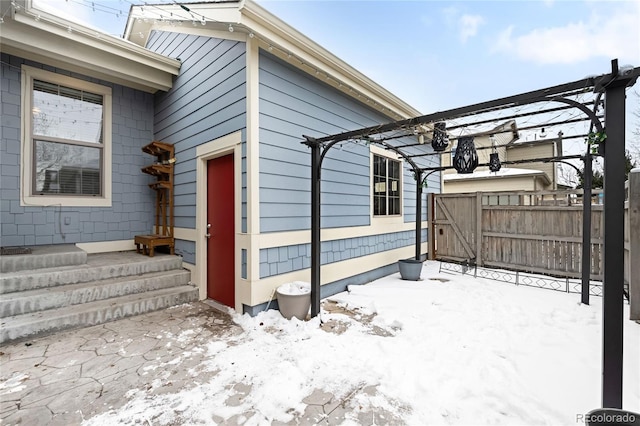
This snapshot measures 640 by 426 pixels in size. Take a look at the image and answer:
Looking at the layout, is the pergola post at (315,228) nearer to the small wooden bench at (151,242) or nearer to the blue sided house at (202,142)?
the blue sided house at (202,142)

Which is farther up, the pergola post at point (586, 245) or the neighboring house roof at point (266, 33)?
the neighboring house roof at point (266, 33)

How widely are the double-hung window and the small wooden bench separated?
378 centimetres

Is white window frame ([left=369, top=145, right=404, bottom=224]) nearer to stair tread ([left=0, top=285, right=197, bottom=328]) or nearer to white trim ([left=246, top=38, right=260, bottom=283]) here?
white trim ([left=246, top=38, right=260, bottom=283])

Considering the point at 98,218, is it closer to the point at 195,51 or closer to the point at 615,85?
the point at 195,51

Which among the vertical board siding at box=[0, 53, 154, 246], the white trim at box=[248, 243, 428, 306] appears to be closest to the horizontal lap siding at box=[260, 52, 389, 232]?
the white trim at box=[248, 243, 428, 306]

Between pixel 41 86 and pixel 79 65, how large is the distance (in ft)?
2.42

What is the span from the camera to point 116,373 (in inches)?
90.5

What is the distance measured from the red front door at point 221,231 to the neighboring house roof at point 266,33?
1.54 meters

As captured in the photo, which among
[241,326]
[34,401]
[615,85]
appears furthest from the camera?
[241,326]

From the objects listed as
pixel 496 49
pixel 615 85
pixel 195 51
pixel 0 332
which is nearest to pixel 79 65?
pixel 195 51

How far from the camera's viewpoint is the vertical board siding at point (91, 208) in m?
3.96

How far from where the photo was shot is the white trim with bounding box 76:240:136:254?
4566 mm

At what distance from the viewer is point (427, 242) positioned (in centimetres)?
733

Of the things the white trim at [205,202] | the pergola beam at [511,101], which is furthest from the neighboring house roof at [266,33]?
the pergola beam at [511,101]
